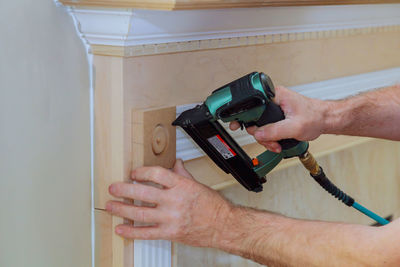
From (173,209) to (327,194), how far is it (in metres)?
0.81

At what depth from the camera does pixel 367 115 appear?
140 cm

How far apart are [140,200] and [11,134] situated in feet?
0.89

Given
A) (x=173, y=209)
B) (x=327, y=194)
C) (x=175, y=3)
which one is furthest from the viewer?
(x=327, y=194)

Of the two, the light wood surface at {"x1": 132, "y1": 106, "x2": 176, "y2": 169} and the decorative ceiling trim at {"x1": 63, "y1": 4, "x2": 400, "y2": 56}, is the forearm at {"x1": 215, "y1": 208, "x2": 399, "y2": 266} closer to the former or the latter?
the light wood surface at {"x1": 132, "y1": 106, "x2": 176, "y2": 169}

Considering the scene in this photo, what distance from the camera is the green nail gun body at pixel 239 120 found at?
1063mm

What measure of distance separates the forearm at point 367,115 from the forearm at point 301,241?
274 mm

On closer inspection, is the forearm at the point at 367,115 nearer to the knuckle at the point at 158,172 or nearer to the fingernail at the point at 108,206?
the knuckle at the point at 158,172

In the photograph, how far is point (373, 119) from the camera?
1.41m

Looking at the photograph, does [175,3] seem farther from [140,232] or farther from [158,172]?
[140,232]

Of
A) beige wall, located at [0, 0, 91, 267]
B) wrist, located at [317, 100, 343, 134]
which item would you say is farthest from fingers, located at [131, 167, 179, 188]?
wrist, located at [317, 100, 343, 134]

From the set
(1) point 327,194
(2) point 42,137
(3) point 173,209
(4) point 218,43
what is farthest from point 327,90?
(2) point 42,137

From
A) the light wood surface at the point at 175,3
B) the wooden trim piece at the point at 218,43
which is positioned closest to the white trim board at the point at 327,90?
the wooden trim piece at the point at 218,43

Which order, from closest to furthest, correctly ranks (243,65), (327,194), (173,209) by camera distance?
(173,209) → (243,65) → (327,194)

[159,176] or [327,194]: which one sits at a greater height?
[159,176]
